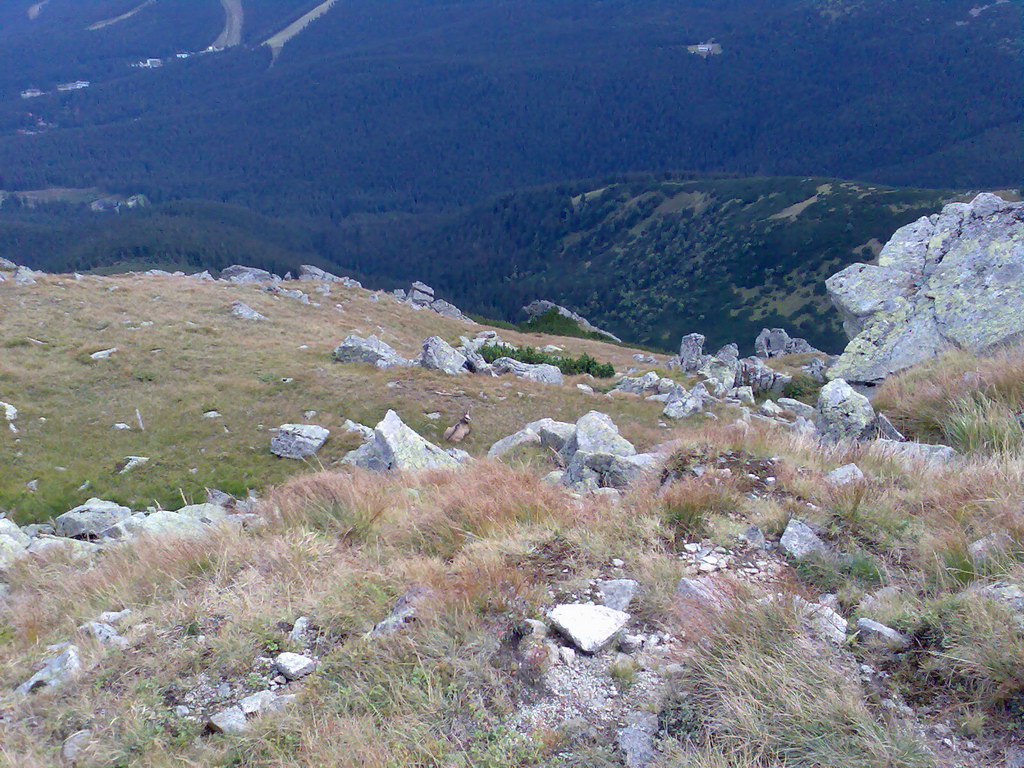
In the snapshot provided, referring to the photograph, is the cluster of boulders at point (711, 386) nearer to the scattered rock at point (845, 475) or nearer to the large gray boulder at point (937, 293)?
the large gray boulder at point (937, 293)

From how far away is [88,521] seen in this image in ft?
36.3

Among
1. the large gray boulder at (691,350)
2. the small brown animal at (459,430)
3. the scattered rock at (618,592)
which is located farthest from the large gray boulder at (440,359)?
the scattered rock at (618,592)

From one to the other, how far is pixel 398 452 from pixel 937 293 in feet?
33.8

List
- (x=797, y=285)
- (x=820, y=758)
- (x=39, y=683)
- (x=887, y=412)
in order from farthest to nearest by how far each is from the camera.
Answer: (x=797, y=285) → (x=887, y=412) → (x=39, y=683) → (x=820, y=758)

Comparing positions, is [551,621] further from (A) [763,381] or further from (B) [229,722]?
(A) [763,381]

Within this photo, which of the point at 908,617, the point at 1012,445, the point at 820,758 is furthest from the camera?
the point at 1012,445

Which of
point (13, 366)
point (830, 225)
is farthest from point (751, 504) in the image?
point (830, 225)

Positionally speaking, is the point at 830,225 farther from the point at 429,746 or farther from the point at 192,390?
the point at 429,746

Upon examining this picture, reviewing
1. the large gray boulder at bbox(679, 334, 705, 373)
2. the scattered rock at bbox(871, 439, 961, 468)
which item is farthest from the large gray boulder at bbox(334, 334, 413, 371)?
the scattered rock at bbox(871, 439, 961, 468)

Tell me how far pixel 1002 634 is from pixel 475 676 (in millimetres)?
2620

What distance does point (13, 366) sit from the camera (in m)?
20.6

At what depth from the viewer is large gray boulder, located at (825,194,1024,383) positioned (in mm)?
11250

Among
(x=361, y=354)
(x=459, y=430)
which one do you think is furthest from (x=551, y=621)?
(x=361, y=354)

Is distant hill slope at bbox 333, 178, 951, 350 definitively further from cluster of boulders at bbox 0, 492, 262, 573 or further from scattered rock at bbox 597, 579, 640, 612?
scattered rock at bbox 597, 579, 640, 612
